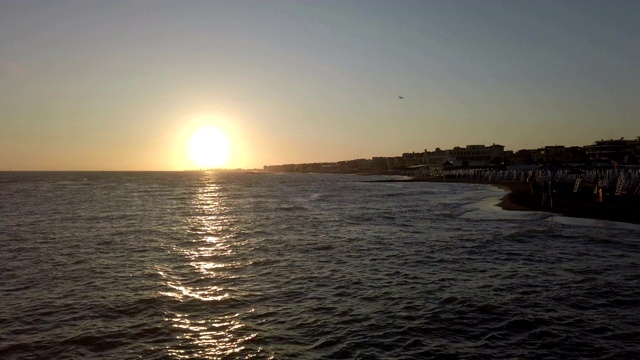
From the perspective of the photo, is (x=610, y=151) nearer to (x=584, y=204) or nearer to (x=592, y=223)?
(x=584, y=204)

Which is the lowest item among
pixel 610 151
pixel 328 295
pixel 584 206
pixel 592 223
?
pixel 328 295

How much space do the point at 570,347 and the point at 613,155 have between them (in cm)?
17708

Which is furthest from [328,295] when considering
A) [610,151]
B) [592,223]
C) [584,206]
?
[610,151]

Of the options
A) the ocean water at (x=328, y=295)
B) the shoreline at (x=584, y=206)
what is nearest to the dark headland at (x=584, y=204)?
the shoreline at (x=584, y=206)

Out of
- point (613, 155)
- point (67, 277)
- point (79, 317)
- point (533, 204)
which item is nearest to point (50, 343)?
point (79, 317)

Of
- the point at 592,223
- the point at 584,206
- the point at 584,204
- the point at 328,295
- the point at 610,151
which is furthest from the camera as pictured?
the point at 610,151

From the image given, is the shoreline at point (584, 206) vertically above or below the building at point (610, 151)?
below

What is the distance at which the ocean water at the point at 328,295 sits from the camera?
495 inches

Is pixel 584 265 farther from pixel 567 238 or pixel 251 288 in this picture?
pixel 251 288

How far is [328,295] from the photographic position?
17.5 meters

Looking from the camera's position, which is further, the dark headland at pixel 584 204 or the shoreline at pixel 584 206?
the dark headland at pixel 584 204

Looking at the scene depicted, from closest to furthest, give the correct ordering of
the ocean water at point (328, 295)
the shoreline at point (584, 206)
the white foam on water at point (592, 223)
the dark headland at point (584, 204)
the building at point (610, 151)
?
the ocean water at point (328, 295)
the white foam on water at point (592, 223)
the shoreline at point (584, 206)
the dark headland at point (584, 204)
the building at point (610, 151)

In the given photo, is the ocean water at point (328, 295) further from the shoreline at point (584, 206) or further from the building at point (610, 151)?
the building at point (610, 151)

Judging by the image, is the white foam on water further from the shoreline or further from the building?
the building
